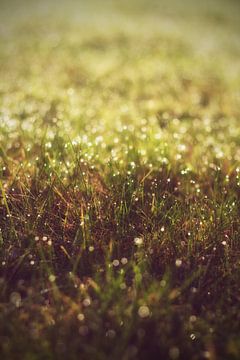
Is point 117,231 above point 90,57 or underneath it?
above

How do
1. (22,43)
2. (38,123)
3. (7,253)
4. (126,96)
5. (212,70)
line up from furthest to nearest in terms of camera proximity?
1. (22,43)
2. (212,70)
3. (126,96)
4. (38,123)
5. (7,253)

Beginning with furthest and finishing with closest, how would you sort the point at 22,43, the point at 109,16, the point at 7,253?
the point at 109,16
the point at 22,43
the point at 7,253

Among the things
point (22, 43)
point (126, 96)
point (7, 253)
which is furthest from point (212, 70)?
point (7, 253)

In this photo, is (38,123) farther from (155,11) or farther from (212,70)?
(155,11)

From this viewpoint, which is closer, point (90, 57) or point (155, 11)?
point (90, 57)

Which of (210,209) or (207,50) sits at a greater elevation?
(210,209)

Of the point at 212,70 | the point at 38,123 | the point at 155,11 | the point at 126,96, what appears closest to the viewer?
the point at 38,123

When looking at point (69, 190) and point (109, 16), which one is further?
point (109, 16)

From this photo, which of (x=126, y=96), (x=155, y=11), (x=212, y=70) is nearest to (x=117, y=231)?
(x=126, y=96)

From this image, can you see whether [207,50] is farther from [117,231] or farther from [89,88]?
[117,231]
